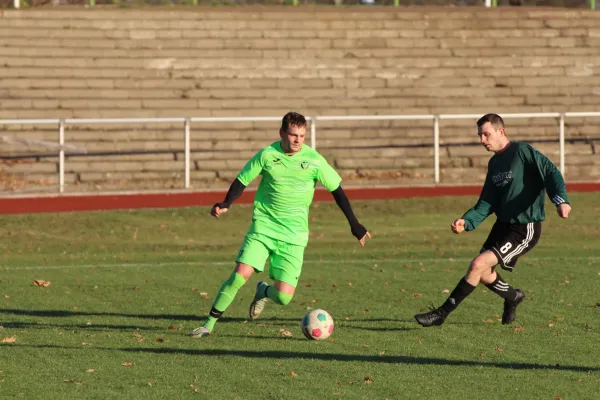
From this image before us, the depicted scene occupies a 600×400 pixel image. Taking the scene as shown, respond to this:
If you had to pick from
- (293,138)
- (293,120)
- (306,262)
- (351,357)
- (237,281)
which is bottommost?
(306,262)

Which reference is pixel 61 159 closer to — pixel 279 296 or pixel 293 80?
pixel 293 80

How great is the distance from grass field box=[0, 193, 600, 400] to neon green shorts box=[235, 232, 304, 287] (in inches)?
21.9

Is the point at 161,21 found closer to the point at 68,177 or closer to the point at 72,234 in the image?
the point at 68,177

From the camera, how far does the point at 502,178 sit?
10070mm

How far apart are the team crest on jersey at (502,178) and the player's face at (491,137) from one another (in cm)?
23

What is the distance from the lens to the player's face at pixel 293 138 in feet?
31.8

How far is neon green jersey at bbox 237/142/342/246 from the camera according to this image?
10008 millimetres

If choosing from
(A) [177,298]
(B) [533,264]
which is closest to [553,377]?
(A) [177,298]

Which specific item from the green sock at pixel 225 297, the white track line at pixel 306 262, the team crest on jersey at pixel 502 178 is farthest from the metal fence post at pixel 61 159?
the team crest on jersey at pixel 502 178

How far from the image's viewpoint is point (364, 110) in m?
27.7

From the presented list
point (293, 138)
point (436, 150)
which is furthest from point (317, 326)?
point (436, 150)

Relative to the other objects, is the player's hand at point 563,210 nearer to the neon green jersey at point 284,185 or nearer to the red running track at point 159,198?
the neon green jersey at point 284,185

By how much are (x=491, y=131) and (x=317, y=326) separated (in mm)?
2256

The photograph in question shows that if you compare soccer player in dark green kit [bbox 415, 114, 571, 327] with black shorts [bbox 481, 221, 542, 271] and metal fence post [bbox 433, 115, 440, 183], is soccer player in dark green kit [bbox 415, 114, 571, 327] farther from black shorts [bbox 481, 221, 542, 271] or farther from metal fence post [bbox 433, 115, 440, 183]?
metal fence post [bbox 433, 115, 440, 183]
